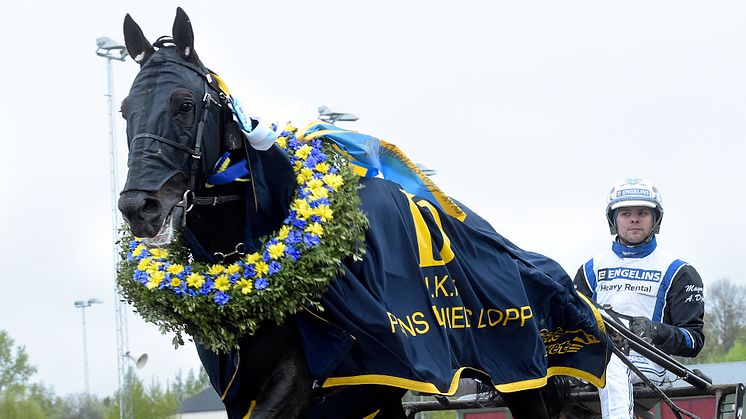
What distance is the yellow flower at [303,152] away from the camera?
649 cm

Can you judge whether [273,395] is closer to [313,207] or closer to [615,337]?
[313,207]

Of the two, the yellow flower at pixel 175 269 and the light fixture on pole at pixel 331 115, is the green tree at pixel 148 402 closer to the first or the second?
the light fixture on pole at pixel 331 115

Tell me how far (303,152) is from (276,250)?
2.32 ft

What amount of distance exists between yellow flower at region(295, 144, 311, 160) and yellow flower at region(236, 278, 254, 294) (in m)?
0.87

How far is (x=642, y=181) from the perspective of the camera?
928 cm

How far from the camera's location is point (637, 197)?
9125 mm

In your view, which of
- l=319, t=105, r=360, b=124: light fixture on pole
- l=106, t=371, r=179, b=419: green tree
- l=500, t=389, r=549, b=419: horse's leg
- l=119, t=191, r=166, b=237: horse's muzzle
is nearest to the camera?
l=119, t=191, r=166, b=237: horse's muzzle

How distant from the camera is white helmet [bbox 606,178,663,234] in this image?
9117 mm

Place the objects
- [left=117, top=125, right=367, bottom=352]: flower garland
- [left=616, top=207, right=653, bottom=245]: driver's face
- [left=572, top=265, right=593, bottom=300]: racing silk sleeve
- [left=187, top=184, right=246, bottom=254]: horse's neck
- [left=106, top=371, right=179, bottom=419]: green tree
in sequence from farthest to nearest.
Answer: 1. [left=106, top=371, right=179, bottom=419]: green tree
2. [left=572, top=265, right=593, bottom=300]: racing silk sleeve
3. [left=616, top=207, right=653, bottom=245]: driver's face
4. [left=187, top=184, right=246, bottom=254]: horse's neck
5. [left=117, top=125, right=367, bottom=352]: flower garland

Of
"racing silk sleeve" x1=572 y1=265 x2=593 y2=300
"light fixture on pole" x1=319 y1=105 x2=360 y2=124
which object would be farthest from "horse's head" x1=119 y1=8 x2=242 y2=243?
"light fixture on pole" x1=319 y1=105 x2=360 y2=124

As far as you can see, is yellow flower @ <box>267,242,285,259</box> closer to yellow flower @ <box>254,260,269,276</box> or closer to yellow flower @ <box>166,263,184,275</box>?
yellow flower @ <box>254,260,269,276</box>

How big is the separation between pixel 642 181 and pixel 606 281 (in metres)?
0.84

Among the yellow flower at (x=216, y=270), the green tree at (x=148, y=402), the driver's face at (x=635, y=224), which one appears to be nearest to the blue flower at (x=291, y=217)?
the yellow flower at (x=216, y=270)

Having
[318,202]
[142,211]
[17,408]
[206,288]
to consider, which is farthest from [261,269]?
[17,408]
